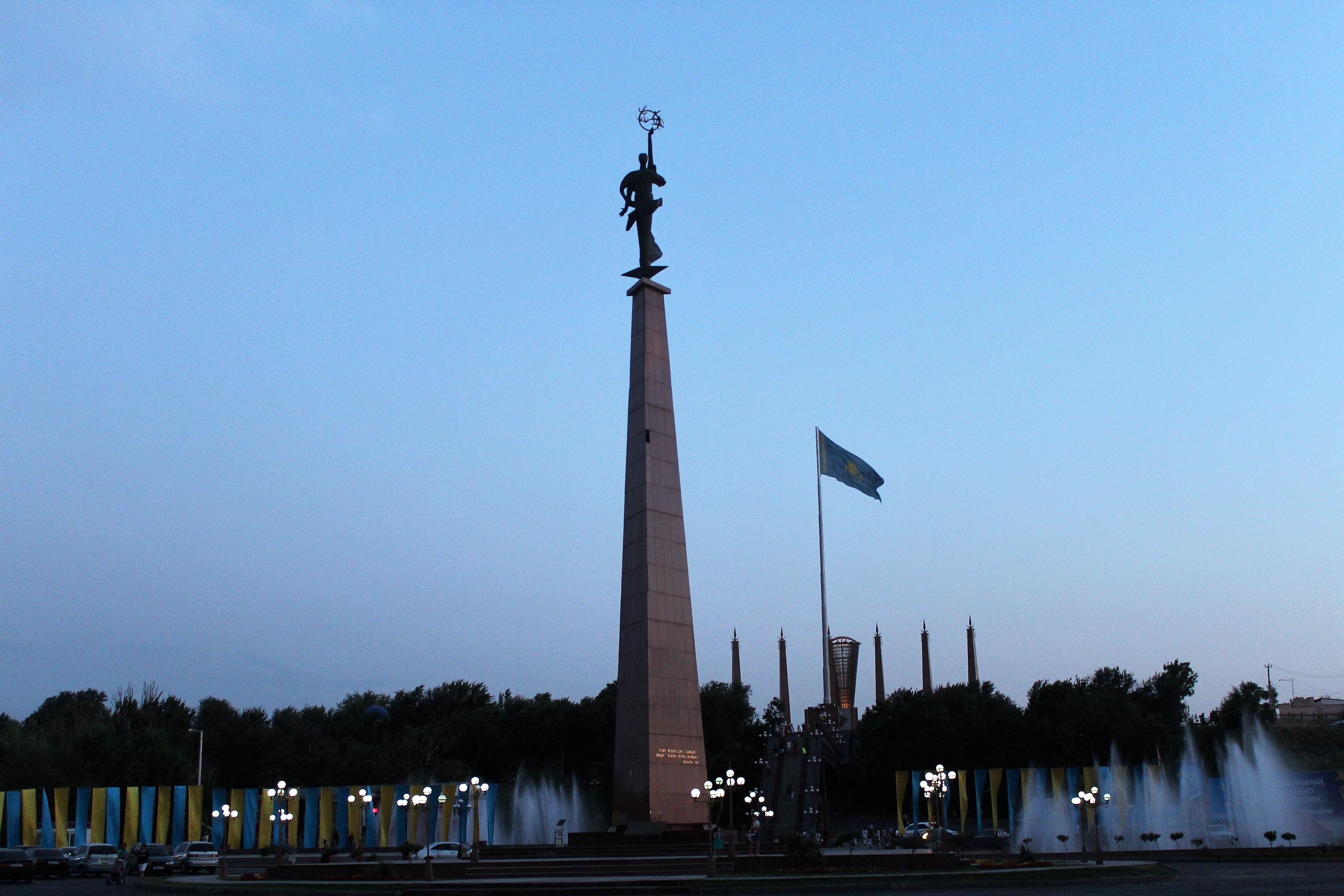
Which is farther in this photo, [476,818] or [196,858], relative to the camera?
[196,858]

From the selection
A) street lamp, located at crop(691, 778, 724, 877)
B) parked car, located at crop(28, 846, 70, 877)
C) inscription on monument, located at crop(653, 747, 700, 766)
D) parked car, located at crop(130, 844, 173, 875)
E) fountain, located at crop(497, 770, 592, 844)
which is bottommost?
fountain, located at crop(497, 770, 592, 844)

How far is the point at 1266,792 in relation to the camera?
4169cm

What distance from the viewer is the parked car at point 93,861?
131 ft

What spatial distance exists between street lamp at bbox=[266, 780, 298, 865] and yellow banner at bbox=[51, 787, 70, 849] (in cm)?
818

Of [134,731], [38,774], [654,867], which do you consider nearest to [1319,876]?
[654,867]

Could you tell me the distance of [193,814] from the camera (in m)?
48.0

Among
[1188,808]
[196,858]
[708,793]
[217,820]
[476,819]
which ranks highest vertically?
[708,793]

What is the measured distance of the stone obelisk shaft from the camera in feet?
111

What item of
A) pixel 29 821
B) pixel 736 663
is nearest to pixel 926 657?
pixel 736 663

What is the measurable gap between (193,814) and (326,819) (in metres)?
6.39

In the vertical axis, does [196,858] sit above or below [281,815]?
below

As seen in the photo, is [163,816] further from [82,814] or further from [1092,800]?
[1092,800]

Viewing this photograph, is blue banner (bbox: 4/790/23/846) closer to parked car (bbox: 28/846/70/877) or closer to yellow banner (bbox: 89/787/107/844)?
yellow banner (bbox: 89/787/107/844)

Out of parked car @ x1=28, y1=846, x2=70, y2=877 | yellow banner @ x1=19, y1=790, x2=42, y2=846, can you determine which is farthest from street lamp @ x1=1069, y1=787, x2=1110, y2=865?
yellow banner @ x1=19, y1=790, x2=42, y2=846
